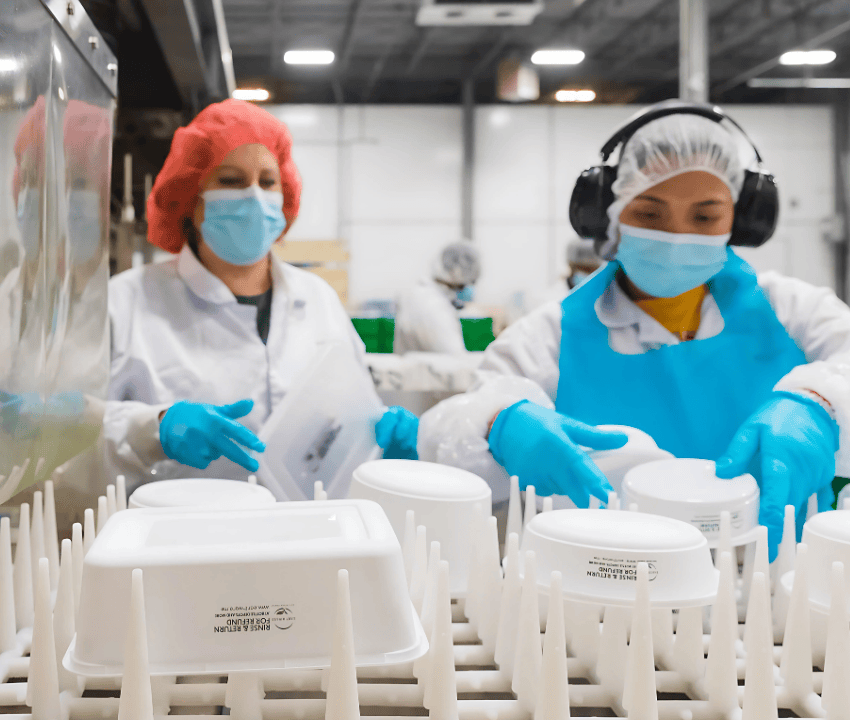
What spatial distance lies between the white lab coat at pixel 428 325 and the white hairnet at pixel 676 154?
3077 millimetres

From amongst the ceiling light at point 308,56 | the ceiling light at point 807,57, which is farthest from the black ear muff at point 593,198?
the ceiling light at point 807,57

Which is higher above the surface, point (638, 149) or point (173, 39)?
point (173, 39)

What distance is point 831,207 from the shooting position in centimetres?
745

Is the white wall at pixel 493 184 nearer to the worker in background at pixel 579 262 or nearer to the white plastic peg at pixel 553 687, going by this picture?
the worker in background at pixel 579 262

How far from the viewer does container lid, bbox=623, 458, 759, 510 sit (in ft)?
2.69

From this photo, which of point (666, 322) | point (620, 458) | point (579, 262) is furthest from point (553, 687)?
Result: point (579, 262)

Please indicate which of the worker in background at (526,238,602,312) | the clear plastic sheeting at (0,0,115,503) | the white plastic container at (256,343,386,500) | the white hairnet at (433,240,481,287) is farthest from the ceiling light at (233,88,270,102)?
the clear plastic sheeting at (0,0,115,503)

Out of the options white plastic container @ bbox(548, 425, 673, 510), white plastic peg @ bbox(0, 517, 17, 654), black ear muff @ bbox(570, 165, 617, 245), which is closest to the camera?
white plastic peg @ bbox(0, 517, 17, 654)

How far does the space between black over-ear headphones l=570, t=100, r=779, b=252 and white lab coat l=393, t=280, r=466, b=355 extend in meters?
2.99

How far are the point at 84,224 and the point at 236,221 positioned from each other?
24.1 inches

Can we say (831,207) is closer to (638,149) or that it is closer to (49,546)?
(638,149)

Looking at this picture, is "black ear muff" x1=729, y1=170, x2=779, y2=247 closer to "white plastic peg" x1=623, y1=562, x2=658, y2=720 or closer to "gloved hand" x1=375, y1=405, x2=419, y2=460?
"gloved hand" x1=375, y1=405, x2=419, y2=460

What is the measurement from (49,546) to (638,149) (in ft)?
3.69

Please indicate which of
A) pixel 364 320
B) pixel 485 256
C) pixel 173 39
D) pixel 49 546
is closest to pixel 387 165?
pixel 485 256
